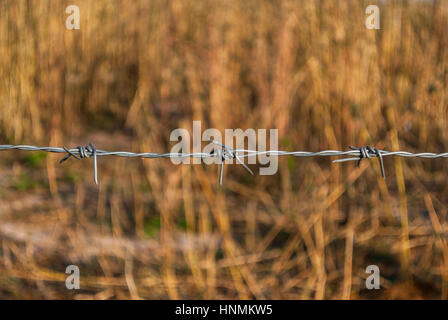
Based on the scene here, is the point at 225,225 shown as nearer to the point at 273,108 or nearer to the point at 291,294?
the point at 291,294

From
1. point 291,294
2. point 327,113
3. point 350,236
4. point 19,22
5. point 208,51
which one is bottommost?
point 291,294

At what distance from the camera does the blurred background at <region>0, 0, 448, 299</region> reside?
208 cm

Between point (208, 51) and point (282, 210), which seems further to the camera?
point (208, 51)

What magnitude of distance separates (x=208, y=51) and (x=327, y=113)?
35.2 inches

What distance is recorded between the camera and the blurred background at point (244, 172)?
6.82 feet

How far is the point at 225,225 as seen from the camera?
2.03 metres

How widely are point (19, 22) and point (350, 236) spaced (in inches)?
98.2

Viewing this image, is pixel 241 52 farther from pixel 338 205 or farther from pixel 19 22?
pixel 19 22

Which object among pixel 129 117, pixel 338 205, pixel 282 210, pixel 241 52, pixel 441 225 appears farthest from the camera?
pixel 129 117

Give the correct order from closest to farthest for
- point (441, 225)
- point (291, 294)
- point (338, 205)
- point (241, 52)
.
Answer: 1. point (291, 294)
2. point (441, 225)
3. point (338, 205)
4. point (241, 52)

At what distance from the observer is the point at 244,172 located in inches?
118

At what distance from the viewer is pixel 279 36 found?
9.33 ft

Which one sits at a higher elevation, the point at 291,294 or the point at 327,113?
the point at 327,113

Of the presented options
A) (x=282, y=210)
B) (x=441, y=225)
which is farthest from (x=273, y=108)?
(x=441, y=225)
